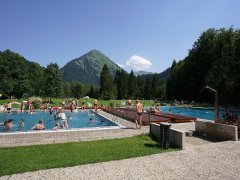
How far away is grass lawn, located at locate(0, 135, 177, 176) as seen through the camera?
6.89 m

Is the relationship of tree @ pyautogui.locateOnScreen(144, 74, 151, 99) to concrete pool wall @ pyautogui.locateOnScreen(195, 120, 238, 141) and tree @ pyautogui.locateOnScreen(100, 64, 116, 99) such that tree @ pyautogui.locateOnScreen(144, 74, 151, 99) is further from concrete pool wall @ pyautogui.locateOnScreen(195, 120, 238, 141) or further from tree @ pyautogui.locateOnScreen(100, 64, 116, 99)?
concrete pool wall @ pyautogui.locateOnScreen(195, 120, 238, 141)

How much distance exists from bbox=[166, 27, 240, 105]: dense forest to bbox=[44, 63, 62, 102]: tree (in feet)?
103

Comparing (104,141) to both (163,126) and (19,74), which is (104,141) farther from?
(19,74)

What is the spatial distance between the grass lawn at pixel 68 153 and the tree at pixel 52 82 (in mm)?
42412

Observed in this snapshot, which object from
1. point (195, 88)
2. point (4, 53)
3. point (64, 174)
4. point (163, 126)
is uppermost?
point (4, 53)

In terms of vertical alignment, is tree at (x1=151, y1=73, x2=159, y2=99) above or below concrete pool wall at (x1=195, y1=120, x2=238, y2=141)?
above

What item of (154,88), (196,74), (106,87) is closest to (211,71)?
(196,74)

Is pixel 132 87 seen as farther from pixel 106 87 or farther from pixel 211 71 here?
pixel 211 71

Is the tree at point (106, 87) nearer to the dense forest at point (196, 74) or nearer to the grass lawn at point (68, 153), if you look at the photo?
the dense forest at point (196, 74)

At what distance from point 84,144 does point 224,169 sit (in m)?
5.44

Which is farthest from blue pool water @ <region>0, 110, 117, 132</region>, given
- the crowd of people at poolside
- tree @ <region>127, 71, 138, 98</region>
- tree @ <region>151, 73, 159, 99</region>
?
tree @ <region>151, 73, 159, 99</region>

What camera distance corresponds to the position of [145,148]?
9023 millimetres

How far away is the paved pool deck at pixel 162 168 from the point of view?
6074mm

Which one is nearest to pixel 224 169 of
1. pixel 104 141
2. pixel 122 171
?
pixel 122 171
